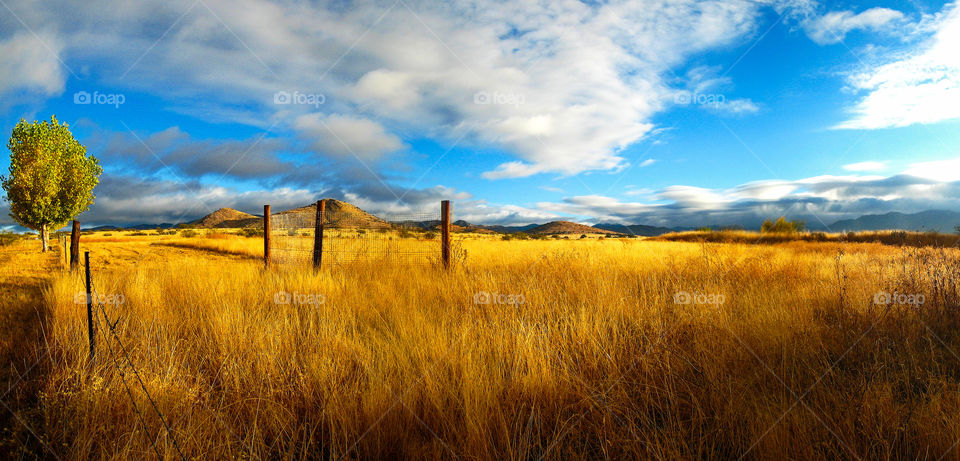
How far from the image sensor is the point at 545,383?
3.14 m

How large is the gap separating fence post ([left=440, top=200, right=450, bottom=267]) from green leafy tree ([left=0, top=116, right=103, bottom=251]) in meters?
29.6

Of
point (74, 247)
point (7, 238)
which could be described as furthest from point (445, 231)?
point (7, 238)

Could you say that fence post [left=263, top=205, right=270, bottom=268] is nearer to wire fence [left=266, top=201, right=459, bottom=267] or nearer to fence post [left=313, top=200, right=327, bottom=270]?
wire fence [left=266, top=201, right=459, bottom=267]

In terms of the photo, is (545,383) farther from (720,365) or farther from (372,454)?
(720,365)

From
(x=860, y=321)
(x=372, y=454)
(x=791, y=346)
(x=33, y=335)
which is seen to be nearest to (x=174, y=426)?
(x=372, y=454)

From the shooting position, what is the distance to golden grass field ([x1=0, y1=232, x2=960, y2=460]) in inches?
101

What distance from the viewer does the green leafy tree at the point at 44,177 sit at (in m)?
23.8

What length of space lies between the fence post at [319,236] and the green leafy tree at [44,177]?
26123 mm

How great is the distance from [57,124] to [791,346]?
39873 millimetres

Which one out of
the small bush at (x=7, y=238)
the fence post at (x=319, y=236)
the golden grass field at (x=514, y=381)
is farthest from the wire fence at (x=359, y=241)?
the small bush at (x=7, y=238)

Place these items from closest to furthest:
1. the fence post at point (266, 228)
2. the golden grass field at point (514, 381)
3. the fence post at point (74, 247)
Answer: the golden grass field at point (514, 381) → the fence post at point (74, 247) → the fence post at point (266, 228)

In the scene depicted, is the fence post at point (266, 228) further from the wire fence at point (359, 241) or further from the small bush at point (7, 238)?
the small bush at point (7, 238)

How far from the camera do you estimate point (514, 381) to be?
312 centimetres

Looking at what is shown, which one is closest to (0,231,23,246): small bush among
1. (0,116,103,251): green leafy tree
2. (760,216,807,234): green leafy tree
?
(0,116,103,251): green leafy tree
